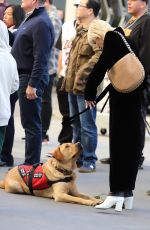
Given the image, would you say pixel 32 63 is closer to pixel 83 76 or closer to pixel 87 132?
pixel 83 76

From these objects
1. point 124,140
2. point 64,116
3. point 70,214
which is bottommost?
point 64,116

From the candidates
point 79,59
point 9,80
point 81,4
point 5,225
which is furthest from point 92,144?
point 5,225

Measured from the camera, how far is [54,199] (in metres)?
8.17

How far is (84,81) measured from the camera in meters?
9.73

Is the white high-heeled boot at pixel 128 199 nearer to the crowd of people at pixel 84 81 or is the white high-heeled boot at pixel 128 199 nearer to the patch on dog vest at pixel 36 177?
the crowd of people at pixel 84 81

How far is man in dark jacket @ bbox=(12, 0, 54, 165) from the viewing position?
9477mm

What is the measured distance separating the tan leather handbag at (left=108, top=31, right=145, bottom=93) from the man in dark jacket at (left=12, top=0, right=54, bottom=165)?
208 cm

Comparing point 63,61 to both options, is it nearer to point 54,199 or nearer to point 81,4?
point 81,4

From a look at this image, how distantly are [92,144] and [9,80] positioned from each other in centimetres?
219

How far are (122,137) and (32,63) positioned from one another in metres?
2.25

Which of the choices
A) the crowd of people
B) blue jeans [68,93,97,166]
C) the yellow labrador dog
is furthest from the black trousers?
blue jeans [68,93,97,166]

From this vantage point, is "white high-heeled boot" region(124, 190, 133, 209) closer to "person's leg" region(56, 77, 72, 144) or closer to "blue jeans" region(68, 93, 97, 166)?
"blue jeans" region(68, 93, 97, 166)

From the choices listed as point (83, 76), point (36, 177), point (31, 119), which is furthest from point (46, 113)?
point (36, 177)

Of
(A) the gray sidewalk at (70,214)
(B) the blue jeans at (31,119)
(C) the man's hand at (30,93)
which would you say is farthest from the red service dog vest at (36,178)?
(B) the blue jeans at (31,119)
